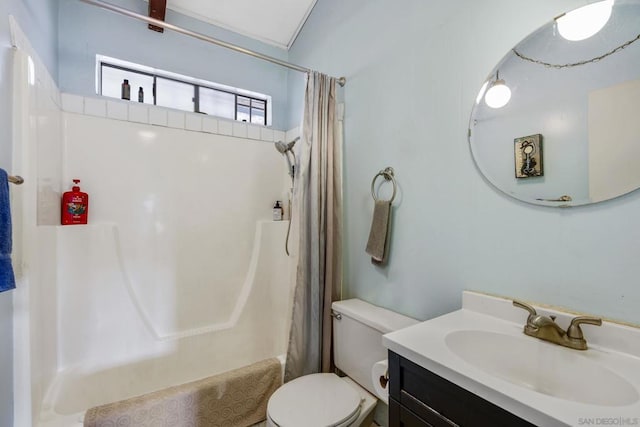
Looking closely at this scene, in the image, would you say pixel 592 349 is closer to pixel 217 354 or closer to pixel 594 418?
pixel 594 418

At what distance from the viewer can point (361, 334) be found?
56.5 inches

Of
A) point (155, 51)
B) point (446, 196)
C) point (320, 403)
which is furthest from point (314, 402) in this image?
point (155, 51)

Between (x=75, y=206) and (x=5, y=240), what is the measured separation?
936 mm

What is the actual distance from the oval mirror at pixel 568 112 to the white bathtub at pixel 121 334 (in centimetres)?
130

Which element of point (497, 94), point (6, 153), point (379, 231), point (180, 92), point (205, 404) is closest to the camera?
point (6, 153)

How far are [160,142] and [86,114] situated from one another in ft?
1.37

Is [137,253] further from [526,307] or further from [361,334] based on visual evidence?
[526,307]

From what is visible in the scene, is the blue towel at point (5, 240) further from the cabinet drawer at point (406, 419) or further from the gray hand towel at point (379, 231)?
the gray hand towel at point (379, 231)

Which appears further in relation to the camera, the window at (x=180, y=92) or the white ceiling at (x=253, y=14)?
the white ceiling at (x=253, y=14)

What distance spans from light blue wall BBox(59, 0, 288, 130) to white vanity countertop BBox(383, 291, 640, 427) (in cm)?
207

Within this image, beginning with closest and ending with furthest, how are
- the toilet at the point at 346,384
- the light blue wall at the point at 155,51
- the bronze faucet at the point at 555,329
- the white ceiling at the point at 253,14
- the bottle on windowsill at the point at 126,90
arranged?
the bronze faucet at the point at 555,329 → the toilet at the point at 346,384 → the light blue wall at the point at 155,51 → the bottle on windowsill at the point at 126,90 → the white ceiling at the point at 253,14

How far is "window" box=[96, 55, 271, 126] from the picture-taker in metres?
1.99

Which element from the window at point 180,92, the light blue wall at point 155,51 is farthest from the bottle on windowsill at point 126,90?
the light blue wall at point 155,51

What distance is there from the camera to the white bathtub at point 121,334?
1650mm
